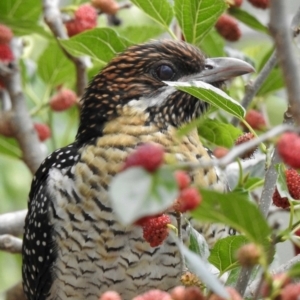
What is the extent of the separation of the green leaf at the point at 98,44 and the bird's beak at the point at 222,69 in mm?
387

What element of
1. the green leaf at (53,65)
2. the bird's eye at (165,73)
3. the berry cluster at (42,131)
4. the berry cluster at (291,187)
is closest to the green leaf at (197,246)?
the berry cluster at (291,187)

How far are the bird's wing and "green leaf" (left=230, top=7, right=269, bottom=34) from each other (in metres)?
0.86

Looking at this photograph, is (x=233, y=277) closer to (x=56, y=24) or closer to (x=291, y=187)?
(x=291, y=187)

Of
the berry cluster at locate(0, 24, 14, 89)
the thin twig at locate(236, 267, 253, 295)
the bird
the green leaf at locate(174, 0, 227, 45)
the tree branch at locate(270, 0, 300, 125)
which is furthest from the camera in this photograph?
the berry cluster at locate(0, 24, 14, 89)

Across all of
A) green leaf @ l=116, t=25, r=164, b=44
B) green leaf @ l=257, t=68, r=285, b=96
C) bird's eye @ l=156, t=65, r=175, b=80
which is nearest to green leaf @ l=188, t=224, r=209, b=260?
bird's eye @ l=156, t=65, r=175, b=80

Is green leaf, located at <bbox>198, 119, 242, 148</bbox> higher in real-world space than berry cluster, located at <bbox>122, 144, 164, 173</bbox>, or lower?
lower

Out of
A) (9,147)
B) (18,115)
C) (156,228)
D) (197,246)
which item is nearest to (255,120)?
(18,115)

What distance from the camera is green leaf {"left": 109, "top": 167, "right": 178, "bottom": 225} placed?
140cm

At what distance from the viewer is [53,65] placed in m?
4.15

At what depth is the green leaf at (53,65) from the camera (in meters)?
4.15

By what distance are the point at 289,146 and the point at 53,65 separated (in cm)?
275

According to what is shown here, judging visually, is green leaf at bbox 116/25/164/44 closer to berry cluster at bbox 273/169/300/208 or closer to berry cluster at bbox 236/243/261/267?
berry cluster at bbox 273/169/300/208

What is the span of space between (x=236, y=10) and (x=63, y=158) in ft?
3.08

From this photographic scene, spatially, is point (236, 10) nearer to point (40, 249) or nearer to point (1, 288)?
point (40, 249)
